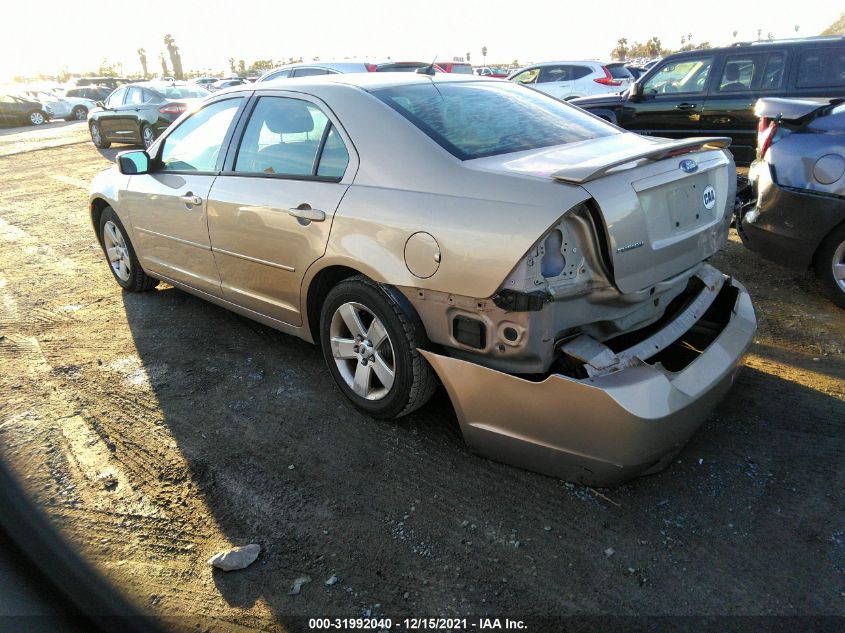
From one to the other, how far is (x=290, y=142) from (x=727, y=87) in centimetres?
641

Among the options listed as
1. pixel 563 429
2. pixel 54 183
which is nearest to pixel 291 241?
pixel 563 429

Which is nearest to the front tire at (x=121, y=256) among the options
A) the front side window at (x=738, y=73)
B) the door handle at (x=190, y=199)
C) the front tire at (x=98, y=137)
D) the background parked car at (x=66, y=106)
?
the door handle at (x=190, y=199)

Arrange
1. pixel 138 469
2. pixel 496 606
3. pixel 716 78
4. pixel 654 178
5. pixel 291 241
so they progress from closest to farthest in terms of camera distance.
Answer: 1. pixel 496 606
2. pixel 654 178
3. pixel 138 469
4. pixel 291 241
5. pixel 716 78

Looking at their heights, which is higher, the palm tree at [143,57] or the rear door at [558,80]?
the palm tree at [143,57]

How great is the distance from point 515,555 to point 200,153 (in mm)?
3154

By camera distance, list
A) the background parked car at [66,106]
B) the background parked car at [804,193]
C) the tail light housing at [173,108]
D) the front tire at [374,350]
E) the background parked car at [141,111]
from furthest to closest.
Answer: the background parked car at [66,106]
the background parked car at [141,111]
the tail light housing at [173,108]
the background parked car at [804,193]
the front tire at [374,350]

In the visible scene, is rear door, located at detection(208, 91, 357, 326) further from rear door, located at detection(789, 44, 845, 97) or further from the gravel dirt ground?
rear door, located at detection(789, 44, 845, 97)

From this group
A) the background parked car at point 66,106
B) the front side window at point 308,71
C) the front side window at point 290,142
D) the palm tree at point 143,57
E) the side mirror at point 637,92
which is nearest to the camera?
the front side window at point 290,142

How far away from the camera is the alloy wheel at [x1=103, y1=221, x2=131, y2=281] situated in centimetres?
504

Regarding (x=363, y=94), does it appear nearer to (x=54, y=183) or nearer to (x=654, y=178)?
(x=654, y=178)

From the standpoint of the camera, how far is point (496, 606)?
2094 millimetres

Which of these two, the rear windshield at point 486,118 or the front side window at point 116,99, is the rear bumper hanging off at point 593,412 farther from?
the front side window at point 116,99

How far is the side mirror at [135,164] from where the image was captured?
4.23 meters

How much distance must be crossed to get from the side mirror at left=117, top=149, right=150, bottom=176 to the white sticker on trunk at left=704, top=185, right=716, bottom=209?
3602mm
